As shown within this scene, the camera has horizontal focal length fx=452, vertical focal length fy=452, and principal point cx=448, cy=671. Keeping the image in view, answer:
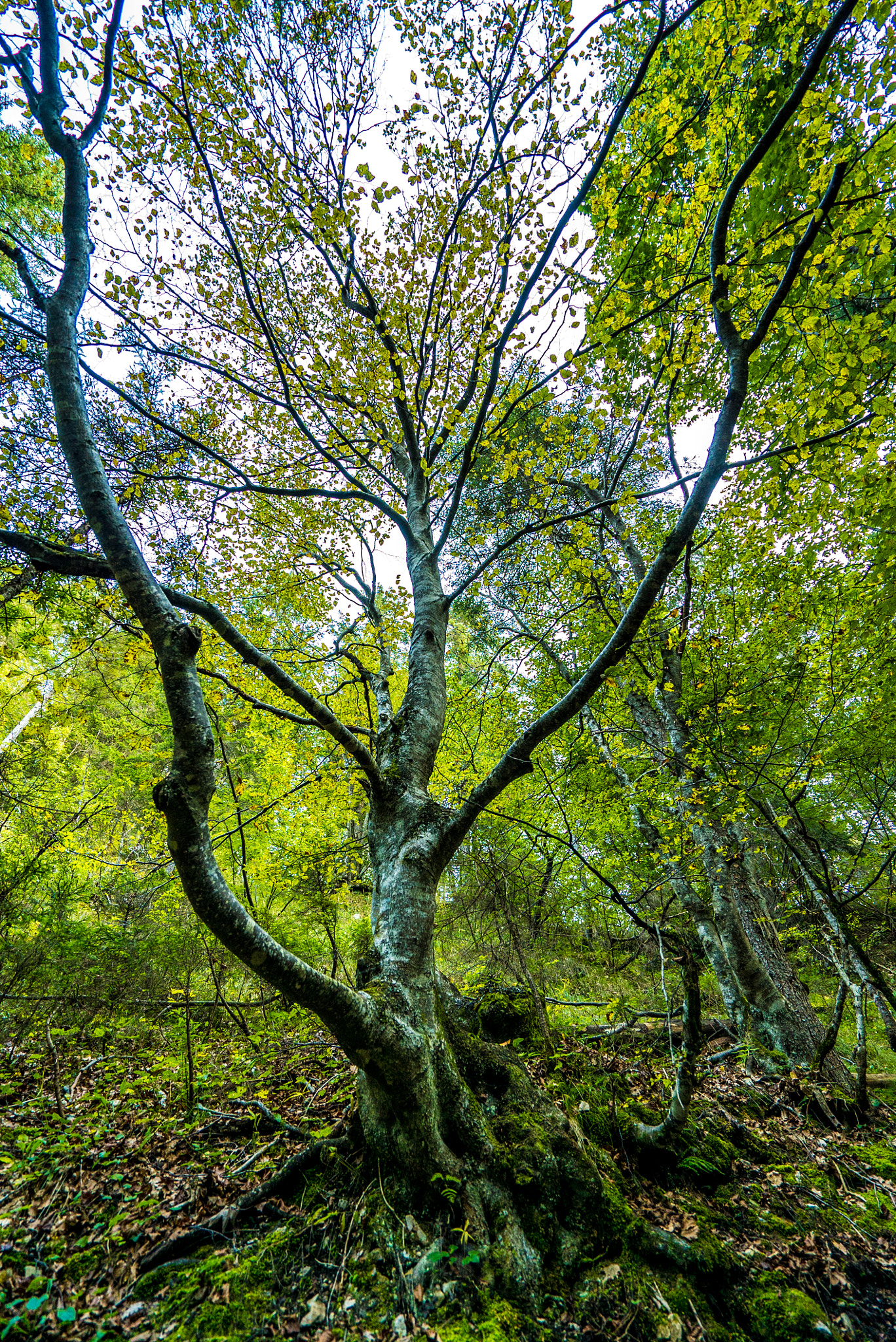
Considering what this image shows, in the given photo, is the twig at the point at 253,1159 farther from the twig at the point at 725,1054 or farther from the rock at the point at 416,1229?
the twig at the point at 725,1054

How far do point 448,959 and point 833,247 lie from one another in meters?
11.6

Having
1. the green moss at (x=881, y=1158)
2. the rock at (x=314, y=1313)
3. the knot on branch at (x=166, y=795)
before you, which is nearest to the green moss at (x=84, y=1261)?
the rock at (x=314, y=1313)

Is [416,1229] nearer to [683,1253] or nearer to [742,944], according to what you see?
[683,1253]

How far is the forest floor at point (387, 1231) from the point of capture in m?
2.00

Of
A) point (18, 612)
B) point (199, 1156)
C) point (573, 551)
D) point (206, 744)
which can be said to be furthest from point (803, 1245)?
point (18, 612)

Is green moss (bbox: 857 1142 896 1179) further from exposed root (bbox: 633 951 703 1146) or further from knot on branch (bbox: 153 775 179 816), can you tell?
knot on branch (bbox: 153 775 179 816)

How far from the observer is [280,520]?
23.3 ft

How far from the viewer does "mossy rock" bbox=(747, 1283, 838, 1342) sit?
77.5 inches

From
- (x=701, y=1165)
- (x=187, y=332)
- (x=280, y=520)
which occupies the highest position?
(x=187, y=332)

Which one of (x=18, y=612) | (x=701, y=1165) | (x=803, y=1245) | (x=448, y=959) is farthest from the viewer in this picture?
(x=448, y=959)

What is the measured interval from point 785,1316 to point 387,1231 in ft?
6.09

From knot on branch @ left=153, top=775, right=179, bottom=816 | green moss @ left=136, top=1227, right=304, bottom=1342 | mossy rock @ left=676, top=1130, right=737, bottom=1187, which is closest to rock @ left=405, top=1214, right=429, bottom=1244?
green moss @ left=136, top=1227, right=304, bottom=1342

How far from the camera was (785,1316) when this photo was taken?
2041 mm

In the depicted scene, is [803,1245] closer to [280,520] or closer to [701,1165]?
[701,1165]
